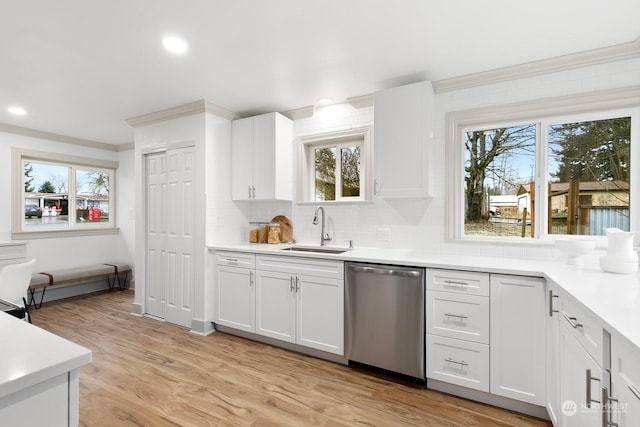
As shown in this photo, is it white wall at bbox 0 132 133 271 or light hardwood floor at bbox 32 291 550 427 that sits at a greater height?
white wall at bbox 0 132 133 271

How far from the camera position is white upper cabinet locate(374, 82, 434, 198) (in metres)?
2.70

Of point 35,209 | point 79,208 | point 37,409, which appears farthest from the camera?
point 79,208

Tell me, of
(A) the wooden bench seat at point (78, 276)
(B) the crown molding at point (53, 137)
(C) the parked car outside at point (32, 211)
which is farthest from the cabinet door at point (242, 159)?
(C) the parked car outside at point (32, 211)

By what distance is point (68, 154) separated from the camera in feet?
16.3

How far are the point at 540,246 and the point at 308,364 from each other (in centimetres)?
211

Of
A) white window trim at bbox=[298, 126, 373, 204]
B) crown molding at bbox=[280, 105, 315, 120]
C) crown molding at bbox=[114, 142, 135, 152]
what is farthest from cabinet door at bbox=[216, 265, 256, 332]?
crown molding at bbox=[114, 142, 135, 152]

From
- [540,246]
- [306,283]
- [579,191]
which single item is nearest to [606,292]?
[540,246]

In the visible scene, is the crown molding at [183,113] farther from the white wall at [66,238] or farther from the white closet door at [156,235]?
the white wall at [66,238]

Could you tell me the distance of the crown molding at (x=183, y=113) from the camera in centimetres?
343

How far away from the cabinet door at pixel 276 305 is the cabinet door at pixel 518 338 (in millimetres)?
1611

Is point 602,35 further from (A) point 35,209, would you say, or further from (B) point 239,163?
(A) point 35,209

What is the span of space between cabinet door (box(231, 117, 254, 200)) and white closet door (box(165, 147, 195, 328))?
45 cm

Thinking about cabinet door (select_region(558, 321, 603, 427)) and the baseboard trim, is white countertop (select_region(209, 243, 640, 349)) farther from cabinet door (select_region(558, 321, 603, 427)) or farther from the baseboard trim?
the baseboard trim

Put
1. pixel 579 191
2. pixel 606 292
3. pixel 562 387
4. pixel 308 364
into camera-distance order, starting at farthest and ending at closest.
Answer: pixel 308 364, pixel 579 191, pixel 562 387, pixel 606 292
